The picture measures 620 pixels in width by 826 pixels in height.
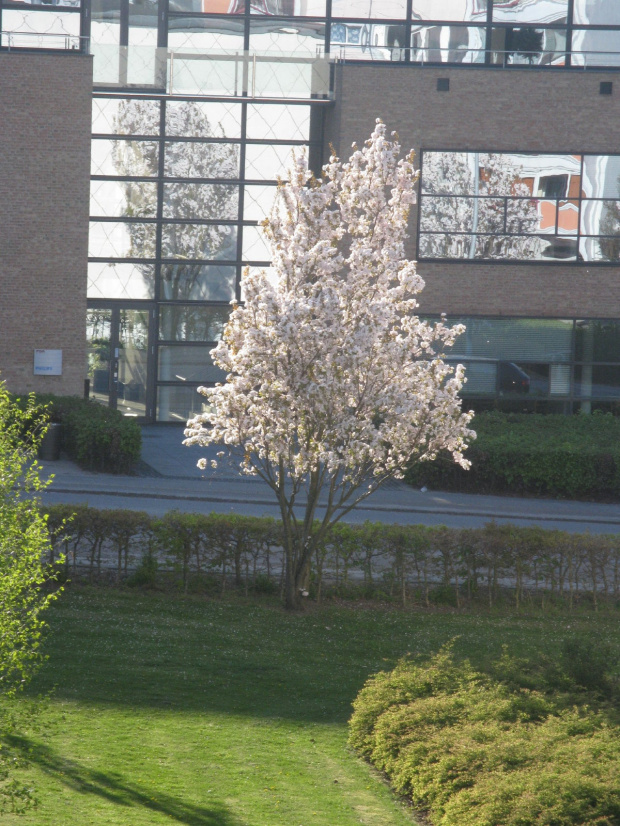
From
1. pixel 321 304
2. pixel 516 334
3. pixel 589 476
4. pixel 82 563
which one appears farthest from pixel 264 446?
pixel 516 334

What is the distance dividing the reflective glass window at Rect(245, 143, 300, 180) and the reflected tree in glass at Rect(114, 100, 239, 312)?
13.3 inches

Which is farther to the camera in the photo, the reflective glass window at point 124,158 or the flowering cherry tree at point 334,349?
the reflective glass window at point 124,158

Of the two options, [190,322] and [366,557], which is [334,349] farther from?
[190,322]

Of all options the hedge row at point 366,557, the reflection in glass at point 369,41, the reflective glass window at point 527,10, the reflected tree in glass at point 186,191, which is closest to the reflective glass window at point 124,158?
the reflected tree in glass at point 186,191

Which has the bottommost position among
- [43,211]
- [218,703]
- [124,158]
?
[218,703]

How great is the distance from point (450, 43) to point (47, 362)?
40.3ft

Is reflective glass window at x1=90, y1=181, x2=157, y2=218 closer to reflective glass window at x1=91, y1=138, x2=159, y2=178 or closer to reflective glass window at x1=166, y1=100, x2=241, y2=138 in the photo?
reflective glass window at x1=91, y1=138, x2=159, y2=178

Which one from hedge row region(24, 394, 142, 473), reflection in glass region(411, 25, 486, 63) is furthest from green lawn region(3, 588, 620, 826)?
reflection in glass region(411, 25, 486, 63)

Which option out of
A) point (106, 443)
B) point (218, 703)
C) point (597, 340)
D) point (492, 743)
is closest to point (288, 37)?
point (597, 340)

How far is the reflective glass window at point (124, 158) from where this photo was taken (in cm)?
2542

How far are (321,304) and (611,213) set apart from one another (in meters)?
17.0

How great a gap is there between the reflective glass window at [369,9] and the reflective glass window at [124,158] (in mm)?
5685

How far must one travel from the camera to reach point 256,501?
→ 663 inches

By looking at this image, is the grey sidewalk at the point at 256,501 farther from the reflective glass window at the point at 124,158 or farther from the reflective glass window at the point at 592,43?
the reflective glass window at the point at 592,43
